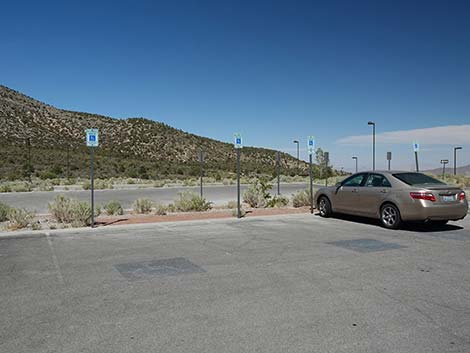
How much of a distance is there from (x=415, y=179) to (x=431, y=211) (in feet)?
4.27

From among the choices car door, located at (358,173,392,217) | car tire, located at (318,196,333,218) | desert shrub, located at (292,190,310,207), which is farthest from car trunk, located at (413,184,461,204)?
desert shrub, located at (292,190,310,207)

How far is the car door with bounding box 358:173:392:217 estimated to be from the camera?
1243 centimetres

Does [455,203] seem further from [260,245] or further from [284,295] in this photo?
[284,295]

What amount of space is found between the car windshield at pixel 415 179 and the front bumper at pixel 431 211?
2.51 ft

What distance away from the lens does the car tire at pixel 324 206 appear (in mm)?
14742

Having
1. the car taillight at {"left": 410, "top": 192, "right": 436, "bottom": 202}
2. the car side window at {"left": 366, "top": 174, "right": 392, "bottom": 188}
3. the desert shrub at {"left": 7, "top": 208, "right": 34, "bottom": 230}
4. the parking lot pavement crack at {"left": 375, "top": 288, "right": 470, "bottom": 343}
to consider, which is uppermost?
the car side window at {"left": 366, "top": 174, "right": 392, "bottom": 188}

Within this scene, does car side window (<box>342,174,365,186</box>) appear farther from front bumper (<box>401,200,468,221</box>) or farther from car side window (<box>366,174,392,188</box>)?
front bumper (<box>401,200,468,221</box>)

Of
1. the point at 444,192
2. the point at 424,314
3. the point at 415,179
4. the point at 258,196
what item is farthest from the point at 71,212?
the point at 424,314

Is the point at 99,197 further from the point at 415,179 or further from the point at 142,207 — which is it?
the point at 415,179

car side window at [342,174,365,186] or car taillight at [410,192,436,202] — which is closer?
car taillight at [410,192,436,202]

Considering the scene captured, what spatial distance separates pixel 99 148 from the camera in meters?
77.4

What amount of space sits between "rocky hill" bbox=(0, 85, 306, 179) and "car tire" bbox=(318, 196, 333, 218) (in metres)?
40.5

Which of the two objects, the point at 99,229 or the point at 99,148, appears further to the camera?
the point at 99,148

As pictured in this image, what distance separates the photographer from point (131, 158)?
73250 mm
